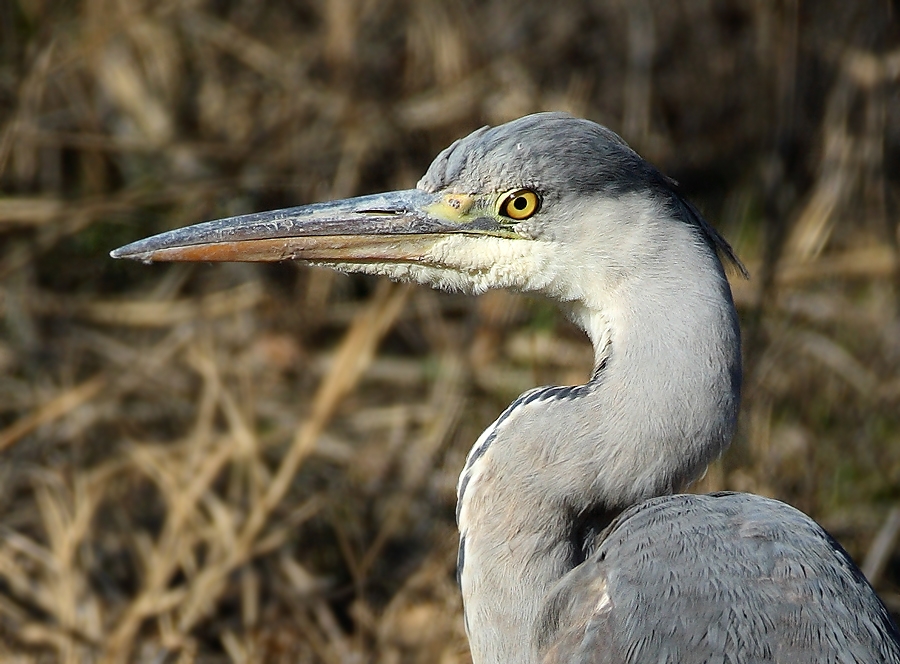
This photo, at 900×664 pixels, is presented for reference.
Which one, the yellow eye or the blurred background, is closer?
the yellow eye

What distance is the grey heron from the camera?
1720 millimetres

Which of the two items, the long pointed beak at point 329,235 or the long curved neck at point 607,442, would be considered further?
the long pointed beak at point 329,235

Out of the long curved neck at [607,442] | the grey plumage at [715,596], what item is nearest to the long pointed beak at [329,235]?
the long curved neck at [607,442]

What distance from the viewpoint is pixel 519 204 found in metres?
1.99

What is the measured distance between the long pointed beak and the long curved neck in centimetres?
34

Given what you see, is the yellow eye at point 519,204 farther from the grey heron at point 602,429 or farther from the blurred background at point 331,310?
the blurred background at point 331,310

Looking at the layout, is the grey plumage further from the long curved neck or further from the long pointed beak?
the long pointed beak

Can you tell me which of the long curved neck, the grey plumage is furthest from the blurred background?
the grey plumage

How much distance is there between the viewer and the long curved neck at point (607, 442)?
5.98 feet

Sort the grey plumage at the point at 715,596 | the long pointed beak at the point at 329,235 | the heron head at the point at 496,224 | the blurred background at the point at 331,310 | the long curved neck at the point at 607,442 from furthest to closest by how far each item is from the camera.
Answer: the blurred background at the point at 331,310
the long pointed beak at the point at 329,235
the heron head at the point at 496,224
the long curved neck at the point at 607,442
the grey plumage at the point at 715,596

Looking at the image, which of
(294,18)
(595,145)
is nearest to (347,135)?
(294,18)

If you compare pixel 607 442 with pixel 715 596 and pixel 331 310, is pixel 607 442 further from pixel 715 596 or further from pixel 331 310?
pixel 331 310

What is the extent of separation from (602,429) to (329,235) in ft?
1.85

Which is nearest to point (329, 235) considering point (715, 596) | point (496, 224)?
point (496, 224)
